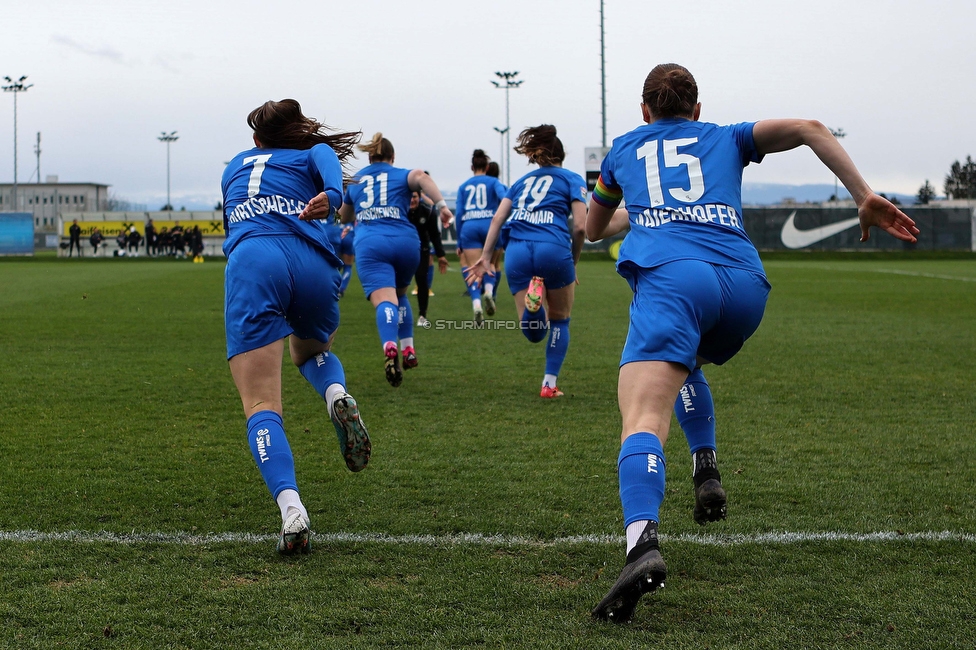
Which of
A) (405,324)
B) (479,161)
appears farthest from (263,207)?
(479,161)

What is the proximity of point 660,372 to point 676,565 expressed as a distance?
82 cm

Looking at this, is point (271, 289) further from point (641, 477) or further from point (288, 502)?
point (641, 477)

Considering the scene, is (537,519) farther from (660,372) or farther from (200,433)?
(200,433)

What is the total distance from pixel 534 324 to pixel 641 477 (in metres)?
5.01

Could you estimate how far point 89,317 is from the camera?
Result: 575 inches

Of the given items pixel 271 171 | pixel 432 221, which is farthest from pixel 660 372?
pixel 432 221

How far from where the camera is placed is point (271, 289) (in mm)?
4074

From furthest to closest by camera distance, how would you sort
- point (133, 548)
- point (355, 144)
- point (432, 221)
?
1. point (432, 221)
2. point (355, 144)
3. point (133, 548)

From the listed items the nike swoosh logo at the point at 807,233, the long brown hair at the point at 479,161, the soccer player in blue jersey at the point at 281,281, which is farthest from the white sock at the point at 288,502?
the nike swoosh logo at the point at 807,233

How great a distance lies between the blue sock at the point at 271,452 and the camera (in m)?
3.96

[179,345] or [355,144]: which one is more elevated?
[355,144]

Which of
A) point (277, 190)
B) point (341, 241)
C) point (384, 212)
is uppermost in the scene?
point (341, 241)

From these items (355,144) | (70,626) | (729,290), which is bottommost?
(70,626)

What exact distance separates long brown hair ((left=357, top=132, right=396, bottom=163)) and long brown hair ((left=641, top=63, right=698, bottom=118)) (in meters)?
5.20
